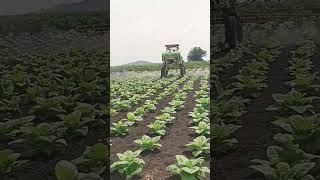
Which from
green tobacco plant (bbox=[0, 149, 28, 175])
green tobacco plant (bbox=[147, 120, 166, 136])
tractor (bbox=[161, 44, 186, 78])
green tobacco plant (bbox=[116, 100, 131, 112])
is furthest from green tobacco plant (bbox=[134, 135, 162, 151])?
tractor (bbox=[161, 44, 186, 78])

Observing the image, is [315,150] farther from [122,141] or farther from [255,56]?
[255,56]

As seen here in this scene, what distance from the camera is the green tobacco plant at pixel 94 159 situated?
5.58m

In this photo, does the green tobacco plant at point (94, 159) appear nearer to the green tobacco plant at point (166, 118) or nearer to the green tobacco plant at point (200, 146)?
the green tobacco plant at point (200, 146)

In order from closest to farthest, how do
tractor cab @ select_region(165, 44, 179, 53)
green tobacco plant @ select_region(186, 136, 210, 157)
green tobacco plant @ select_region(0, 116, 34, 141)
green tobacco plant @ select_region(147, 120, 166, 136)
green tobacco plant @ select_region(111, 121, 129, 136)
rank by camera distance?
green tobacco plant @ select_region(186, 136, 210, 157) < green tobacco plant @ select_region(0, 116, 34, 141) < green tobacco plant @ select_region(147, 120, 166, 136) < green tobacco plant @ select_region(111, 121, 129, 136) < tractor cab @ select_region(165, 44, 179, 53)

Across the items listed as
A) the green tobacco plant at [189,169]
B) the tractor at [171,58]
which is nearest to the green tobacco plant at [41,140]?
the green tobacco plant at [189,169]

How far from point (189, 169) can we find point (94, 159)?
1.14m

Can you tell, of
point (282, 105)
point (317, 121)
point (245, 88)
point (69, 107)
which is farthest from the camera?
point (245, 88)

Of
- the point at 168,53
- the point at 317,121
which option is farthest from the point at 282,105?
the point at 168,53

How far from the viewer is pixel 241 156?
607cm

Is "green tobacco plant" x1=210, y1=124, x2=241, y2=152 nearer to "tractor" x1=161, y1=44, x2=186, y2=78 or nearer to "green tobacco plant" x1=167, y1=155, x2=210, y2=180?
"green tobacco plant" x1=167, y1=155, x2=210, y2=180

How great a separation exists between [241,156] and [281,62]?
664cm

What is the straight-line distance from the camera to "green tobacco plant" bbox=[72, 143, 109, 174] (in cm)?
558

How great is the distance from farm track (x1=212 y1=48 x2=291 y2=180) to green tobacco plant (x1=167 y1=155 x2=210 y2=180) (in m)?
0.15

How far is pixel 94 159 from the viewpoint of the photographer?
5.66m
